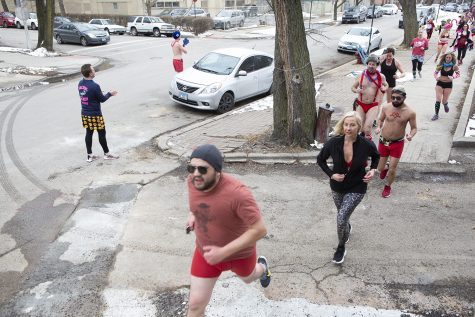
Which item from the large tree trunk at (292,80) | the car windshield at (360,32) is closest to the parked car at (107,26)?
the car windshield at (360,32)

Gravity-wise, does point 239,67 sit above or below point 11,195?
above

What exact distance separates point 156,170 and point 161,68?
11.3 metres

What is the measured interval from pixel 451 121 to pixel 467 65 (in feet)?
32.1

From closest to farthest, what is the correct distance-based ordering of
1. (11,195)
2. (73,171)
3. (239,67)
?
(11,195), (73,171), (239,67)

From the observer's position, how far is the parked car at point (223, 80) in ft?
36.2

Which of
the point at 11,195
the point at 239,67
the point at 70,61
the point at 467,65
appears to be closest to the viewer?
the point at 11,195

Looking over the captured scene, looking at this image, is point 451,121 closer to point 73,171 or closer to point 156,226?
point 156,226

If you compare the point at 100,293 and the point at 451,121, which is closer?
the point at 100,293

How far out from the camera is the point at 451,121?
32.1 feet

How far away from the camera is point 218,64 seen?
12.0 m

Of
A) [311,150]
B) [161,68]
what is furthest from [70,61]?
[311,150]

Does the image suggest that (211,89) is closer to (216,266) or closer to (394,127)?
(394,127)

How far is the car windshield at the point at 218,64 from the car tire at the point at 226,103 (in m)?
0.68

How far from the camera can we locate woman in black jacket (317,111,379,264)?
420 centimetres
